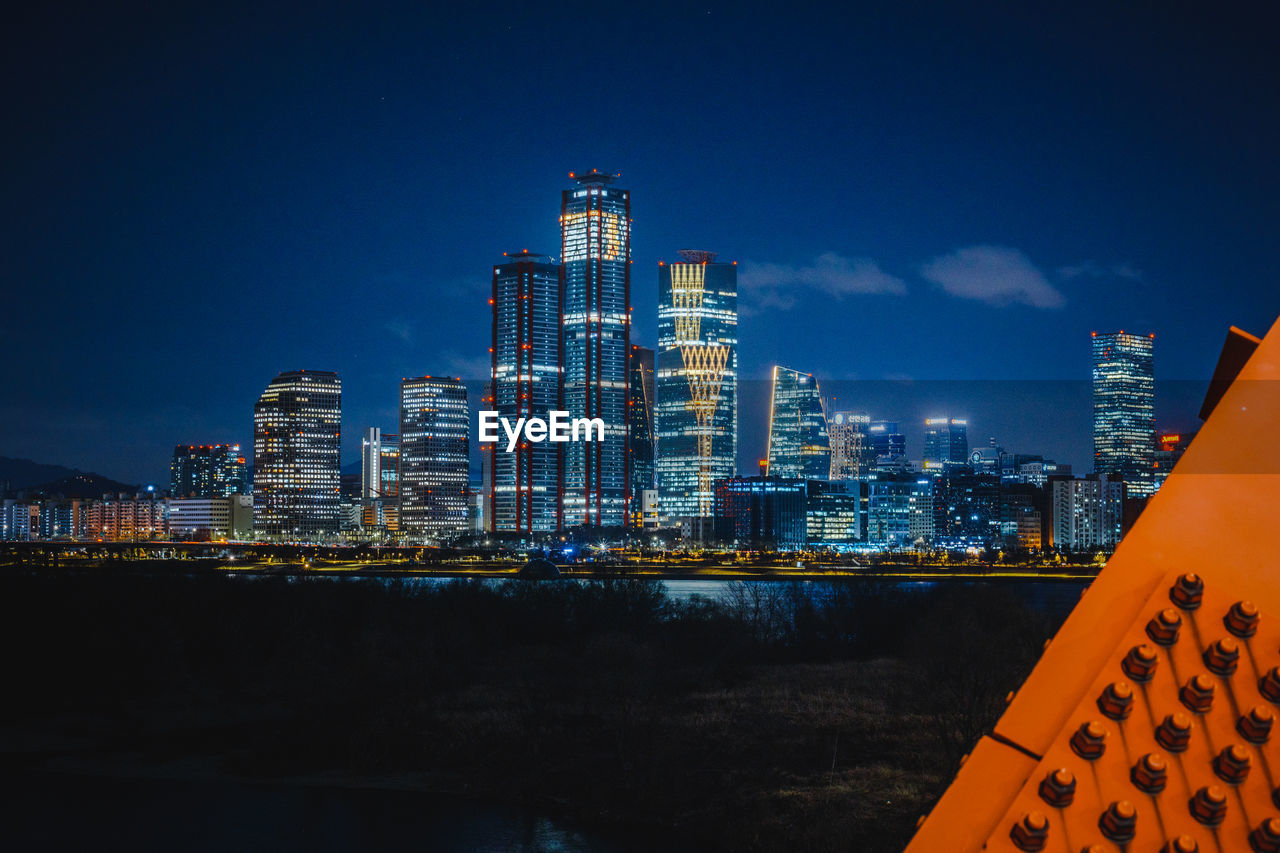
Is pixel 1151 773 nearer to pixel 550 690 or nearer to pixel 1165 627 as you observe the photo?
pixel 1165 627

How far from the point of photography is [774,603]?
4728 cm

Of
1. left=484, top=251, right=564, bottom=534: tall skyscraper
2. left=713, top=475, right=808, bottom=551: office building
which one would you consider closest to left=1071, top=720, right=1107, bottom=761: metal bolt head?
left=713, top=475, right=808, bottom=551: office building

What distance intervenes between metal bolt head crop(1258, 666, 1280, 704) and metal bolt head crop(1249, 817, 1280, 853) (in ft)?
0.66

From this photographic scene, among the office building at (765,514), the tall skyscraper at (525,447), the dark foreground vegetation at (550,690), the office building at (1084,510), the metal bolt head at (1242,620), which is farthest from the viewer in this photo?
the tall skyscraper at (525,447)

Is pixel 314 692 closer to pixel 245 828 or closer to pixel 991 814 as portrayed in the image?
pixel 245 828

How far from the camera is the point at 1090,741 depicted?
1642mm

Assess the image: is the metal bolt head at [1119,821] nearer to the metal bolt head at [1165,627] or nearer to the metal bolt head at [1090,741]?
the metal bolt head at [1090,741]

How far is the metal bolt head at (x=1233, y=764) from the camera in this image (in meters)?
1.62

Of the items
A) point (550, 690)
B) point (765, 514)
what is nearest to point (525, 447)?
point (765, 514)

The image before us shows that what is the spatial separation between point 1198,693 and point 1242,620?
0.53 feet

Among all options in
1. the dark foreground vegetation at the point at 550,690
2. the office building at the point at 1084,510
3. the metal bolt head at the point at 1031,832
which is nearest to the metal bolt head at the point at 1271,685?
the metal bolt head at the point at 1031,832

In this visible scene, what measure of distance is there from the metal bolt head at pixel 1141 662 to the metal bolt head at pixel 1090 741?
0.39 feet

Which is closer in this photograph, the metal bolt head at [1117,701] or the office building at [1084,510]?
the metal bolt head at [1117,701]

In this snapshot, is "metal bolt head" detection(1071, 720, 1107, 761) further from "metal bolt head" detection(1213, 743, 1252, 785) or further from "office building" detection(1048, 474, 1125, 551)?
"office building" detection(1048, 474, 1125, 551)
